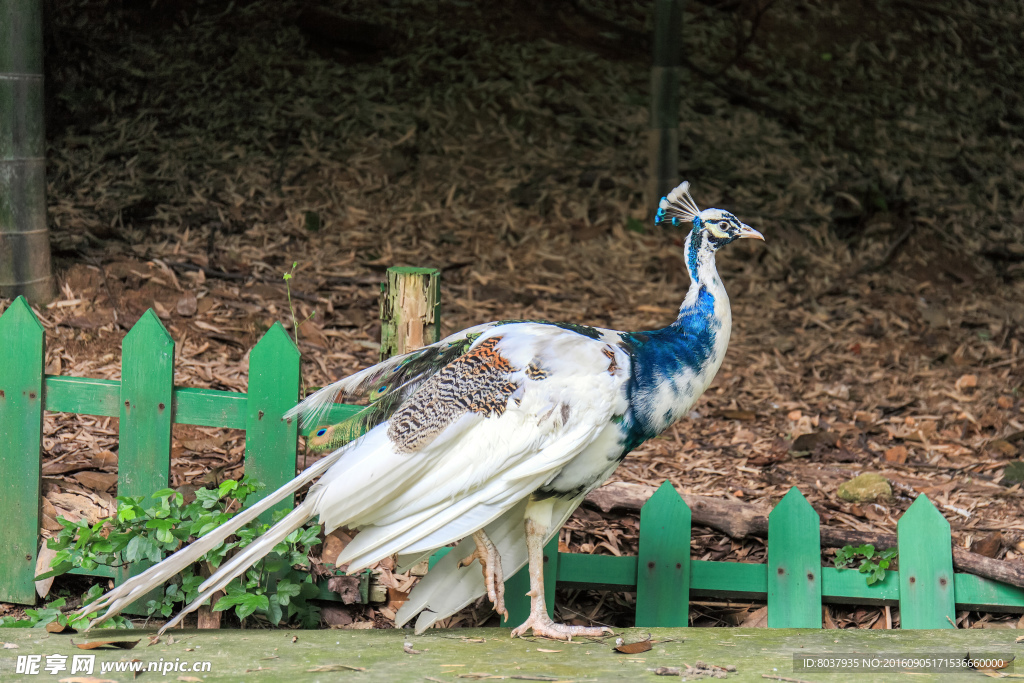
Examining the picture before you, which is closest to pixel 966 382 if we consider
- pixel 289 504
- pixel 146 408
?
pixel 289 504

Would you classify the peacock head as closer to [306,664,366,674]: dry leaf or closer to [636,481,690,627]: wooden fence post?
[636,481,690,627]: wooden fence post

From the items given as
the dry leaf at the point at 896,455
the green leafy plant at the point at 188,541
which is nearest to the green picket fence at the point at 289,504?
the green leafy plant at the point at 188,541

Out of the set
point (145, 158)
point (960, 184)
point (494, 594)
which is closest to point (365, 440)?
point (494, 594)

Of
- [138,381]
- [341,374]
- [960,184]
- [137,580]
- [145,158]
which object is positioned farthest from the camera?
[960,184]

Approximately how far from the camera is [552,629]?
9.37 feet

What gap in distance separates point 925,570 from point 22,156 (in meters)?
4.10

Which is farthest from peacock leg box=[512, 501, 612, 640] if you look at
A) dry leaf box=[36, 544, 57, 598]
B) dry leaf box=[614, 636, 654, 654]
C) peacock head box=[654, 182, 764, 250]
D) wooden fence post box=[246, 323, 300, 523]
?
dry leaf box=[36, 544, 57, 598]

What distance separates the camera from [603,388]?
8.77 ft

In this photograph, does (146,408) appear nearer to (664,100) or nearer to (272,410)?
(272,410)

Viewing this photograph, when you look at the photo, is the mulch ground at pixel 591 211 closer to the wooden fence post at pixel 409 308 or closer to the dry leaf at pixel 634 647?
the dry leaf at pixel 634 647

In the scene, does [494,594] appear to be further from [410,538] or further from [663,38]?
[663,38]

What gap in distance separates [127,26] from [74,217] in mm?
2974

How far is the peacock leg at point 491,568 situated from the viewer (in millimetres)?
2840

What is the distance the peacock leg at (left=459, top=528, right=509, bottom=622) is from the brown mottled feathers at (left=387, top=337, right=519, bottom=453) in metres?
0.36
